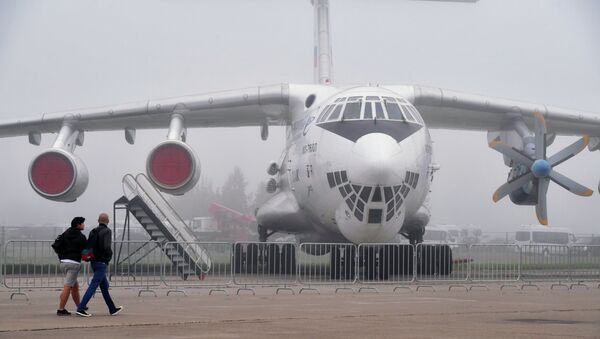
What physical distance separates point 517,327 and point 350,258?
360 inches

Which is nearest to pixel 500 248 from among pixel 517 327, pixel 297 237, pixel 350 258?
pixel 350 258

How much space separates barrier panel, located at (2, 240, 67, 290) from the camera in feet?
53.8

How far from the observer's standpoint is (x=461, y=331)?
28.9 ft

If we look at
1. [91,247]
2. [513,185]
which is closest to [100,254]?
[91,247]

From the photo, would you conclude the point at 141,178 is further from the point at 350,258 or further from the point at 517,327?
the point at 517,327

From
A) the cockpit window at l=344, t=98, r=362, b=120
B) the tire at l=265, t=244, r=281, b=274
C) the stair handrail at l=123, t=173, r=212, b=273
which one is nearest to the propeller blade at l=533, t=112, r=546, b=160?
the cockpit window at l=344, t=98, r=362, b=120

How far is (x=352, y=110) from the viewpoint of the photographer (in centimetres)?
1834

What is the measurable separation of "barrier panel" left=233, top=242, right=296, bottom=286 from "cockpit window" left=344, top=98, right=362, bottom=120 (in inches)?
104

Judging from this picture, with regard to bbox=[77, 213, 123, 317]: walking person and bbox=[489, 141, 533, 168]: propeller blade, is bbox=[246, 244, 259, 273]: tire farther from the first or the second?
bbox=[77, 213, 123, 317]: walking person

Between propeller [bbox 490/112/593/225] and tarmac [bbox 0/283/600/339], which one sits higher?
propeller [bbox 490/112/593/225]

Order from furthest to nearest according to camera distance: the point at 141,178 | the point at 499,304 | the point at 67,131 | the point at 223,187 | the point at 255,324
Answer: the point at 223,187 < the point at 141,178 < the point at 67,131 < the point at 499,304 < the point at 255,324

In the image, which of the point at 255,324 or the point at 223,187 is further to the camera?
the point at 223,187

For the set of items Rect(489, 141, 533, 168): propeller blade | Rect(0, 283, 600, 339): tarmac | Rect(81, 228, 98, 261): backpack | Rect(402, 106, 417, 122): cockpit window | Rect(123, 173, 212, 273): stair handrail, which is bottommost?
Rect(0, 283, 600, 339): tarmac

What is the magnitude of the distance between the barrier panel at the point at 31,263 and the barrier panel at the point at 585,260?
10.3 m
